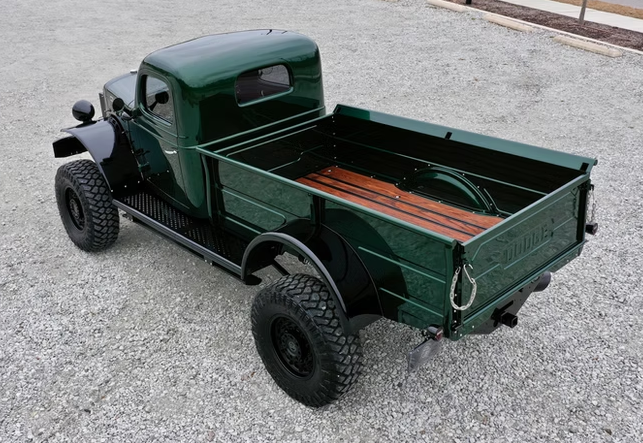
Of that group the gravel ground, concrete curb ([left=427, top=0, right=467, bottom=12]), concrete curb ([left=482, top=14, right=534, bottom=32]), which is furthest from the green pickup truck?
concrete curb ([left=427, top=0, right=467, bottom=12])

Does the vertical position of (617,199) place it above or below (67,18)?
below

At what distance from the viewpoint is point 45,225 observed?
20.2ft

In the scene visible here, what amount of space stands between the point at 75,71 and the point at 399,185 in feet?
28.7

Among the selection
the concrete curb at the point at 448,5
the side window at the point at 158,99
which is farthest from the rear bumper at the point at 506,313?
the concrete curb at the point at 448,5

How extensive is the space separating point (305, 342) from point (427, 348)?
2.64 feet

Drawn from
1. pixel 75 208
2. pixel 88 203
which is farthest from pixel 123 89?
pixel 88 203

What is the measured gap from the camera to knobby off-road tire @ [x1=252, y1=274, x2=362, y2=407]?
343 centimetres

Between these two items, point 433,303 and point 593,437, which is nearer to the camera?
point 433,303

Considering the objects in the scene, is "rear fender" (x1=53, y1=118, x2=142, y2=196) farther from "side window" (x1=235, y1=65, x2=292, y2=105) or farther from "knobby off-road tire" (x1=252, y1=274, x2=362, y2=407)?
"knobby off-road tire" (x1=252, y1=274, x2=362, y2=407)

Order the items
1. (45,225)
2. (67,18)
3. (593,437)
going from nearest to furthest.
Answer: (593,437) < (45,225) < (67,18)

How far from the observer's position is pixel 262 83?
4855mm

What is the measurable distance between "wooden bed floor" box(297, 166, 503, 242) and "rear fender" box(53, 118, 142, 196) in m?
1.53

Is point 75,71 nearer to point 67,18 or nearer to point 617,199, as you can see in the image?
point 67,18

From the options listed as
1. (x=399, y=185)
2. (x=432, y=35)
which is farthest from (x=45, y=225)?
(x=432, y=35)
